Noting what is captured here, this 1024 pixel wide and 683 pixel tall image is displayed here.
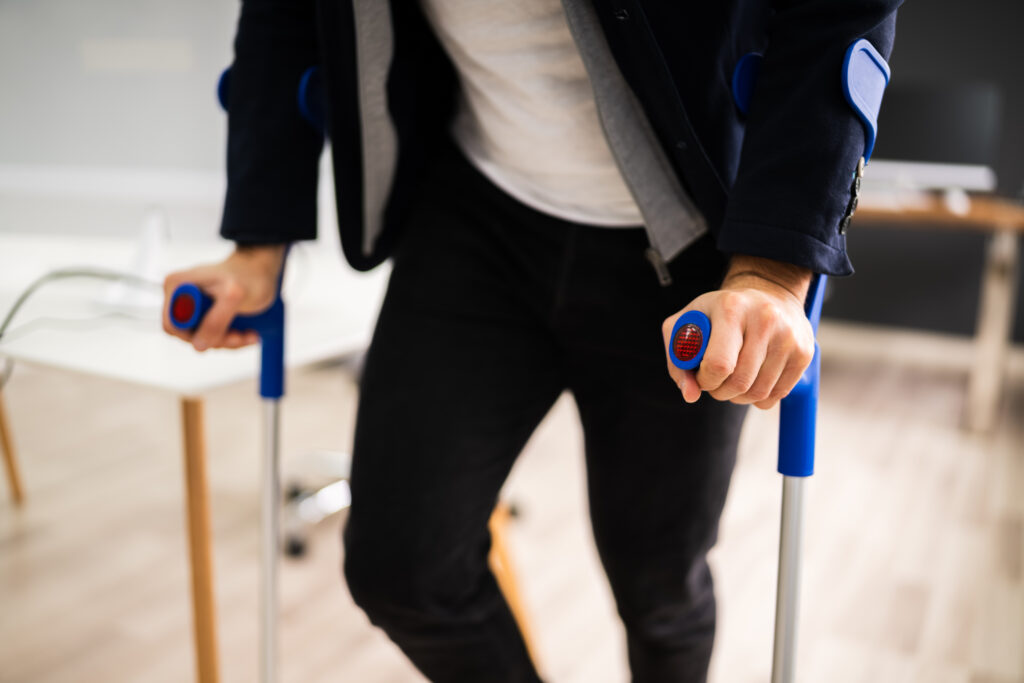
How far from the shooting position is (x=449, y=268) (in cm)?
83

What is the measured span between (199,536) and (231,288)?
0.44 meters

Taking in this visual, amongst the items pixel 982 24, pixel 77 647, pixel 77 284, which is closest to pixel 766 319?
pixel 77 284

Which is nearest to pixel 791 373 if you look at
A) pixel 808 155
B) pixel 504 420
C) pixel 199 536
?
pixel 808 155

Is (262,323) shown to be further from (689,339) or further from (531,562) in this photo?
(531,562)

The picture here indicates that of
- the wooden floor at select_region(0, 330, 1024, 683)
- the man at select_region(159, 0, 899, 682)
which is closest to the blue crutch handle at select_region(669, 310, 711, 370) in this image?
the man at select_region(159, 0, 899, 682)

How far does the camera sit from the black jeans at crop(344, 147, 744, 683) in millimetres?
775

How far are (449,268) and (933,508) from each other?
1955mm

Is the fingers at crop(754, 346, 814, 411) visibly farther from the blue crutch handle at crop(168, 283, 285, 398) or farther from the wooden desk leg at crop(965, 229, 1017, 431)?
the wooden desk leg at crop(965, 229, 1017, 431)

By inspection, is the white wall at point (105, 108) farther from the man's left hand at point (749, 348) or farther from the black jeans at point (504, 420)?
the man's left hand at point (749, 348)

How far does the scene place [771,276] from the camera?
61 centimetres

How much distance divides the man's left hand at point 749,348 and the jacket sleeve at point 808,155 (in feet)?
0.18

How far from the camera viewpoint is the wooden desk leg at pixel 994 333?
2.92 metres

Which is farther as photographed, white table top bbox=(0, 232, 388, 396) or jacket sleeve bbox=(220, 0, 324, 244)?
white table top bbox=(0, 232, 388, 396)

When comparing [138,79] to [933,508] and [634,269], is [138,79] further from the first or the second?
[933,508]
